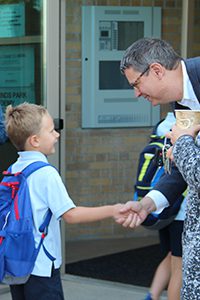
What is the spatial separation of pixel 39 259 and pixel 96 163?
3805mm

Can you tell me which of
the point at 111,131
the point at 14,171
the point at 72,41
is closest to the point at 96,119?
the point at 111,131

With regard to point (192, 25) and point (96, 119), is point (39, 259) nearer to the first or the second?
point (96, 119)

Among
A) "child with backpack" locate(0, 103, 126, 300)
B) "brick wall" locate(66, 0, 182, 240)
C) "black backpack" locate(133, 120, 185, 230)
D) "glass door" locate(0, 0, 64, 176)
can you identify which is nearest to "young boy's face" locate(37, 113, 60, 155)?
"child with backpack" locate(0, 103, 126, 300)

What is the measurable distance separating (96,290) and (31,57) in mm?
1917

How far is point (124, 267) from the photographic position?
6.74m

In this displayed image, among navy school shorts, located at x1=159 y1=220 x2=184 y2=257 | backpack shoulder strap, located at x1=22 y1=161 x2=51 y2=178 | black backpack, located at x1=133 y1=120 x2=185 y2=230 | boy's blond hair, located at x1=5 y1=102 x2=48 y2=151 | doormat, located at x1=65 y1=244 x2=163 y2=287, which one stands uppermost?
boy's blond hair, located at x1=5 y1=102 x2=48 y2=151

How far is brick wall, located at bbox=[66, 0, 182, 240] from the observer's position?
7309 millimetres

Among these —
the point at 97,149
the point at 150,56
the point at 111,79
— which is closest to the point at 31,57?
the point at 111,79

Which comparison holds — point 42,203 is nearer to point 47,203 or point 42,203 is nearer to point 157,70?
point 47,203

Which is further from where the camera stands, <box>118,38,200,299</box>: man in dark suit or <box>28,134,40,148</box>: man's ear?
<box>28,134,40,148</box>: man's ear

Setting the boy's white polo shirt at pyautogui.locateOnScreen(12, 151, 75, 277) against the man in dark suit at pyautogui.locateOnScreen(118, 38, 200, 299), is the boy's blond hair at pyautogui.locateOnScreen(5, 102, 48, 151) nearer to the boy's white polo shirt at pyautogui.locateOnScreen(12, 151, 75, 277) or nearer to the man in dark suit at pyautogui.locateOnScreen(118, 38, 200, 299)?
the boy's white polo shirt at pyautogui.locateOnScreen(12, 151, 75, 277)

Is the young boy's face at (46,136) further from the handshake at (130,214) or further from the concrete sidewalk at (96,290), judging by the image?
the concrete sidewalk at (96,290)

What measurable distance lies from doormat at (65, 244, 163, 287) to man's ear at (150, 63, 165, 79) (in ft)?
11.2

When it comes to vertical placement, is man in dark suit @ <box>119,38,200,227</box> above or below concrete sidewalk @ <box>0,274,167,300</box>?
above
